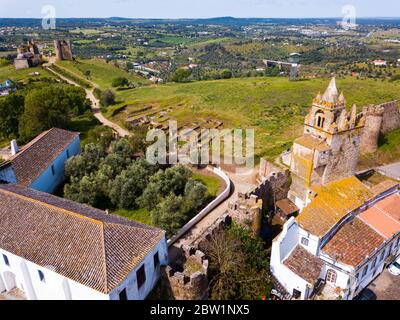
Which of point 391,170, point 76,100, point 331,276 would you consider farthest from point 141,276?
point 76,100

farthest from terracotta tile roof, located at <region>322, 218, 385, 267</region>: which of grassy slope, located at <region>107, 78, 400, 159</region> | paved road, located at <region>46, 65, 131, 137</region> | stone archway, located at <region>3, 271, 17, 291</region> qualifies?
paved road, located at <region>46, 65, 131, 137</region>

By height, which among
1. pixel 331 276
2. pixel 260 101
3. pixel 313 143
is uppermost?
pixel 313 143

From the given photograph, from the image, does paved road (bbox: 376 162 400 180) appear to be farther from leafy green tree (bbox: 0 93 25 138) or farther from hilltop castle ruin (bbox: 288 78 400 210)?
leafy green tree (bbox: 0 93 25 138)

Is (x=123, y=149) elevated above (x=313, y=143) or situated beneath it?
situated beneath

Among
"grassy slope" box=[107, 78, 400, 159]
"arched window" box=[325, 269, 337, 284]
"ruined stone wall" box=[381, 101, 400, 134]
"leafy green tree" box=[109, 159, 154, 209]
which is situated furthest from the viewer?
"grassy slope" box=[107, 78, 400, 159]

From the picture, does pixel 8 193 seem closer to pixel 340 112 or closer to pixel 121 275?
pixel 121 275

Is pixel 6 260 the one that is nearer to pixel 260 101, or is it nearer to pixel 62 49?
pixel 260 101
